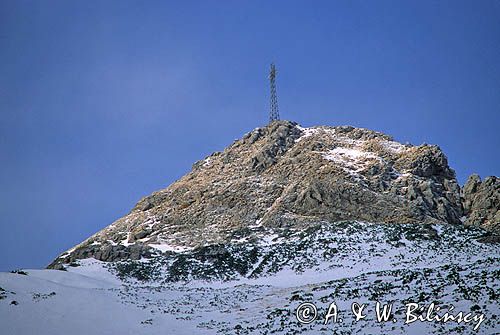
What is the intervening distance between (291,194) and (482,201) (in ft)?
105

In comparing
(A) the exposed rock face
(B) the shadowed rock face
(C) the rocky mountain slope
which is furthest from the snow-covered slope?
(A) the exposed rock face

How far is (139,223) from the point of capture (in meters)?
87.2

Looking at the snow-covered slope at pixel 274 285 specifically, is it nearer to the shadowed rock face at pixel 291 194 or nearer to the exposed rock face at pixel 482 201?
the shadowed rock face at pixel 291 194

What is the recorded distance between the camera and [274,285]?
53.3 m

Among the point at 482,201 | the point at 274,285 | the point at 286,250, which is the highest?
the point at 482,201

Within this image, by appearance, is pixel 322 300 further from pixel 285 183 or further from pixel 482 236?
pixel 285 183

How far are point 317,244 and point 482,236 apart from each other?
2030 cm

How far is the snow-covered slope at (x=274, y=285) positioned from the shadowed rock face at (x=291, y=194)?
19.9 feet

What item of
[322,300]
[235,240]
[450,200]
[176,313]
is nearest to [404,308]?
[322,300]

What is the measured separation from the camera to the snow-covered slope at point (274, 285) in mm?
28875

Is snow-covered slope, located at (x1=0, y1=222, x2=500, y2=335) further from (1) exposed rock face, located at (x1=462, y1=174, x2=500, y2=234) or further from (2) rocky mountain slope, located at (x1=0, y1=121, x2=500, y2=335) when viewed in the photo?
(1) exposed rock face, located at (x1=462, y1=174, x2=500, y2=234)

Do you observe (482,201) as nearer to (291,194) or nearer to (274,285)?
(291,194)

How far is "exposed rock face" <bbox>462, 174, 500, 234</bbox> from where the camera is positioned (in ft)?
250

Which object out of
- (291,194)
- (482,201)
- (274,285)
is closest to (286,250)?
(274,285)
